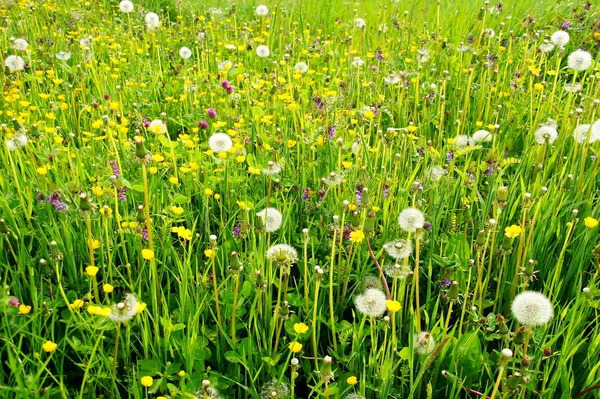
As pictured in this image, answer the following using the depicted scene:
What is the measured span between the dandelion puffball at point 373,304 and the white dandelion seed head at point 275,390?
0.28 m

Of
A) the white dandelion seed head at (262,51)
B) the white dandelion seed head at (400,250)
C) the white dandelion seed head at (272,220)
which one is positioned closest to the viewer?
the white dandelion seed head at (400,250)

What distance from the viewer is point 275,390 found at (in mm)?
1348

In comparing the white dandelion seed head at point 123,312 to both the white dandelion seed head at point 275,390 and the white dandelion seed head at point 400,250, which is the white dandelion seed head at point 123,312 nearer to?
the white dandelion seed head at point 275,390

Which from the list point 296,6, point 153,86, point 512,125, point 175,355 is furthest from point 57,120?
point 296,6

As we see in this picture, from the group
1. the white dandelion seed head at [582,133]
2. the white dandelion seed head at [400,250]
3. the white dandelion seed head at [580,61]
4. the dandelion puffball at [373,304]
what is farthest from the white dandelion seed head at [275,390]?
the white dandelion seed head at [580,61]

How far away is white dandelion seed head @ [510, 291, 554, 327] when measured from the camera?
4.15 ft

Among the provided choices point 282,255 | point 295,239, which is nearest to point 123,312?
point 282,255

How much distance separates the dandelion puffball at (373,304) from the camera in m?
1.43

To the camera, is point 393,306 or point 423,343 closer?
point 393,306

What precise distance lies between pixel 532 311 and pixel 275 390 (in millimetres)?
643

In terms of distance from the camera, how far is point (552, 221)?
6.03ft

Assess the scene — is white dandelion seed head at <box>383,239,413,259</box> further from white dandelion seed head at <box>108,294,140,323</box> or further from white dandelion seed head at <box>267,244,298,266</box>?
white dandelion seed head at <box>108,294,140,323</box>

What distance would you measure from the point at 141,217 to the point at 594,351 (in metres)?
1.25

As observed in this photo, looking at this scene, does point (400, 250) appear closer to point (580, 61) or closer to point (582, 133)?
point (582, 133)
